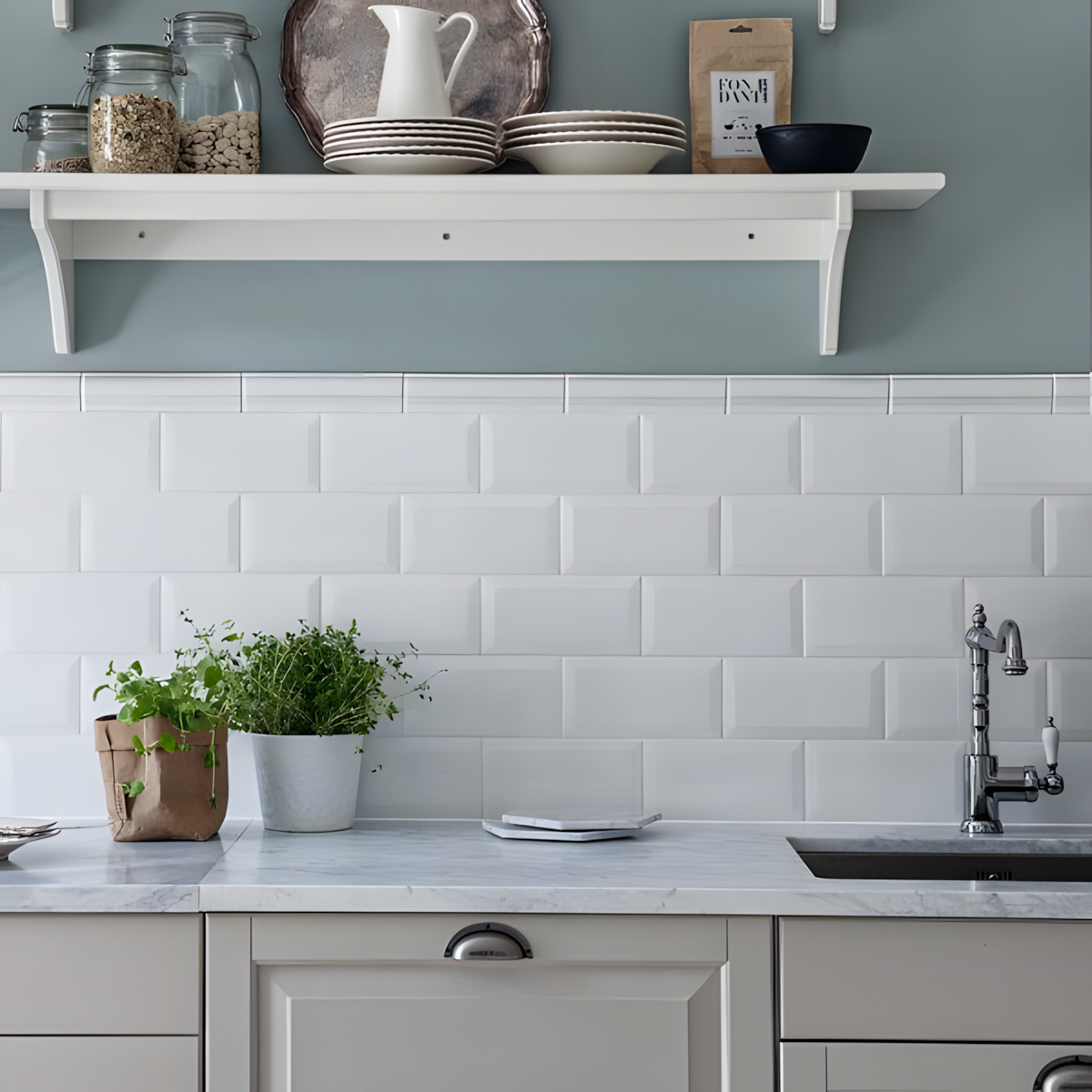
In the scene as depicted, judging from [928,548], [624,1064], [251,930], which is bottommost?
[624,1064]

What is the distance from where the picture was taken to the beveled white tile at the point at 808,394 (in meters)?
1.92

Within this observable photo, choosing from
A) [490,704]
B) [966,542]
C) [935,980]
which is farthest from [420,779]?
[966,542]

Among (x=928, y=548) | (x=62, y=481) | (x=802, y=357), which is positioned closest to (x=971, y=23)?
(x=802, y=357)

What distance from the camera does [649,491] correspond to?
192 cm

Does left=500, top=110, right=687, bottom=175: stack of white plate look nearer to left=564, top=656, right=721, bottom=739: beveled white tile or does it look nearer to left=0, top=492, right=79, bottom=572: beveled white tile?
left=564, top=656, right=721, bottom=739: beveled white tile

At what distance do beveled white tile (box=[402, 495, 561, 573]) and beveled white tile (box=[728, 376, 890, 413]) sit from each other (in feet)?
1.11

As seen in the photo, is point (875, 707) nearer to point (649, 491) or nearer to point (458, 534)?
point (649, 491)

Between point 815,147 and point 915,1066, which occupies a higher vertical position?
point 815,147

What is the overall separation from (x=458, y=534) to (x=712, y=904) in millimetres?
738

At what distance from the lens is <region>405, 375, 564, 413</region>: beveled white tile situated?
1.92 metres

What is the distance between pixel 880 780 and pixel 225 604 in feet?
3.44

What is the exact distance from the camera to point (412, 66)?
1767mm

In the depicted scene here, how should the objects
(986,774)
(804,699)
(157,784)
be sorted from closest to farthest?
(157,784)
(986,774)
(804,699)

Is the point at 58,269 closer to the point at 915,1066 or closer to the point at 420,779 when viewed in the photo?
the point at 420,779
